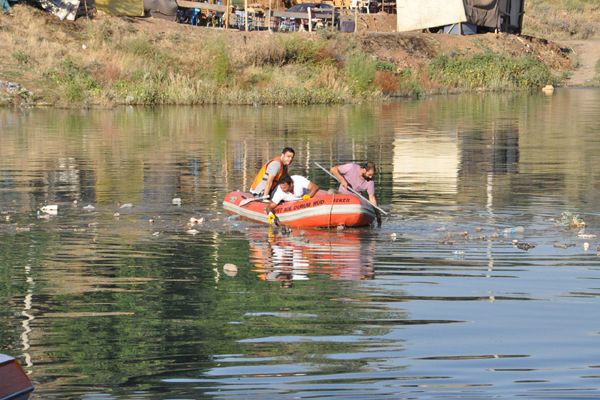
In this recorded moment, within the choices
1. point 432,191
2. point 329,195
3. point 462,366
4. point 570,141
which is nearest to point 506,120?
point 570,141

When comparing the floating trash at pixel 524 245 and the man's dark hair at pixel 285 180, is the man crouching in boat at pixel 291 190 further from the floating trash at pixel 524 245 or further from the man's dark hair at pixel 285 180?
the floating trash at pixel 524 245

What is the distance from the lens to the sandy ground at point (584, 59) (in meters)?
68.4

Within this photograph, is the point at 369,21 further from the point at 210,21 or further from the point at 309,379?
the point at 309,379

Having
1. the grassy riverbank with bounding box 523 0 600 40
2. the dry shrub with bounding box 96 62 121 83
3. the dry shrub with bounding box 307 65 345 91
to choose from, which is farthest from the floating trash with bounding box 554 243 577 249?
the grassy riverbank with bounding box 523 0 600 40

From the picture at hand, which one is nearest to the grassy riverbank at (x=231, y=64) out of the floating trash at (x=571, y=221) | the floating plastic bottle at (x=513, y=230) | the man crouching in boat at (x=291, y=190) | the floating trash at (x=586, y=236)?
the man crouching in boat at (x=291, y=190)

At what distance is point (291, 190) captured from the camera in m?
20.6

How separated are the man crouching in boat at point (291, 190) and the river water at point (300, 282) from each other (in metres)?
0.69

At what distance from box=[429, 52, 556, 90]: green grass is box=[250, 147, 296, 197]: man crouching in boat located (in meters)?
42.4

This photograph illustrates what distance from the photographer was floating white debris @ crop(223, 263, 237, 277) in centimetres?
1568

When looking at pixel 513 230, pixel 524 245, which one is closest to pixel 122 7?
pixel 513 230

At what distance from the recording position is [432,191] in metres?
24.5

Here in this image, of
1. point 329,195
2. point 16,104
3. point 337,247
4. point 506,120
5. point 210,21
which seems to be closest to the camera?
point 337,247

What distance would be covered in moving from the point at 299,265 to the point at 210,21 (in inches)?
2037

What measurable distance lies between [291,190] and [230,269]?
4.90 meters
